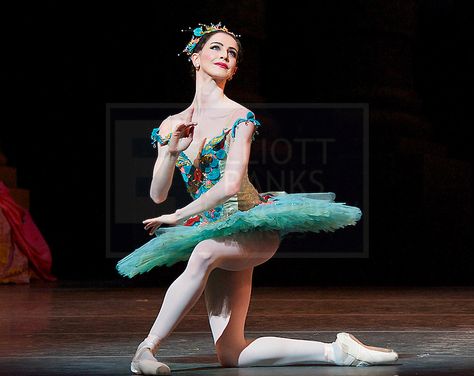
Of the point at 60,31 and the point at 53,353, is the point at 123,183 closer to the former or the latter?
the point at 60,31

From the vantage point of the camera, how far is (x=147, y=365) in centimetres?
396

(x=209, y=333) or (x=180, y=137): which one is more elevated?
(x=180, y=137)

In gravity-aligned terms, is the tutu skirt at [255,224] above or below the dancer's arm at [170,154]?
below

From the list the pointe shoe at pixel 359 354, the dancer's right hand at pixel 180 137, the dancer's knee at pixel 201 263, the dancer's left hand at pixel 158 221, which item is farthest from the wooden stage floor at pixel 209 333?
the dancer's right hand at pixel 180 137

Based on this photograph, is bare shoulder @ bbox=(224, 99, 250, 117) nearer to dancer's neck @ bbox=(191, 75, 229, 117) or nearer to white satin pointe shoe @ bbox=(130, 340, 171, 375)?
dancer's neck @ bbox=(191, 75, 229, 117)

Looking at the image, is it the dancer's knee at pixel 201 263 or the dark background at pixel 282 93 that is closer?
the dancer's knee at pixel 201 263

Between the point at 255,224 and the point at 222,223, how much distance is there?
→ 117mm

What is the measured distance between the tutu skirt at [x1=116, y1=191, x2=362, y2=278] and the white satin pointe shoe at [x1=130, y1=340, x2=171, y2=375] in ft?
1.15

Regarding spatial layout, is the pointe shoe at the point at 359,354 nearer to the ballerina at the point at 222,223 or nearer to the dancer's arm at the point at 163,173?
the ballerina at the point at 222,223

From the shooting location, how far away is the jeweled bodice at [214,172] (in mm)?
4238

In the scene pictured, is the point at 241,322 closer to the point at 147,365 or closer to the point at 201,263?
the point at 201,263

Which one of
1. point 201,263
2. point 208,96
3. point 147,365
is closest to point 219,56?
point 208,96

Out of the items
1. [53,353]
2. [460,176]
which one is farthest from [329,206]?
[460,176]

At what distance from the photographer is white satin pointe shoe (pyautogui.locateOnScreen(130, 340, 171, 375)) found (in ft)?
12.9
